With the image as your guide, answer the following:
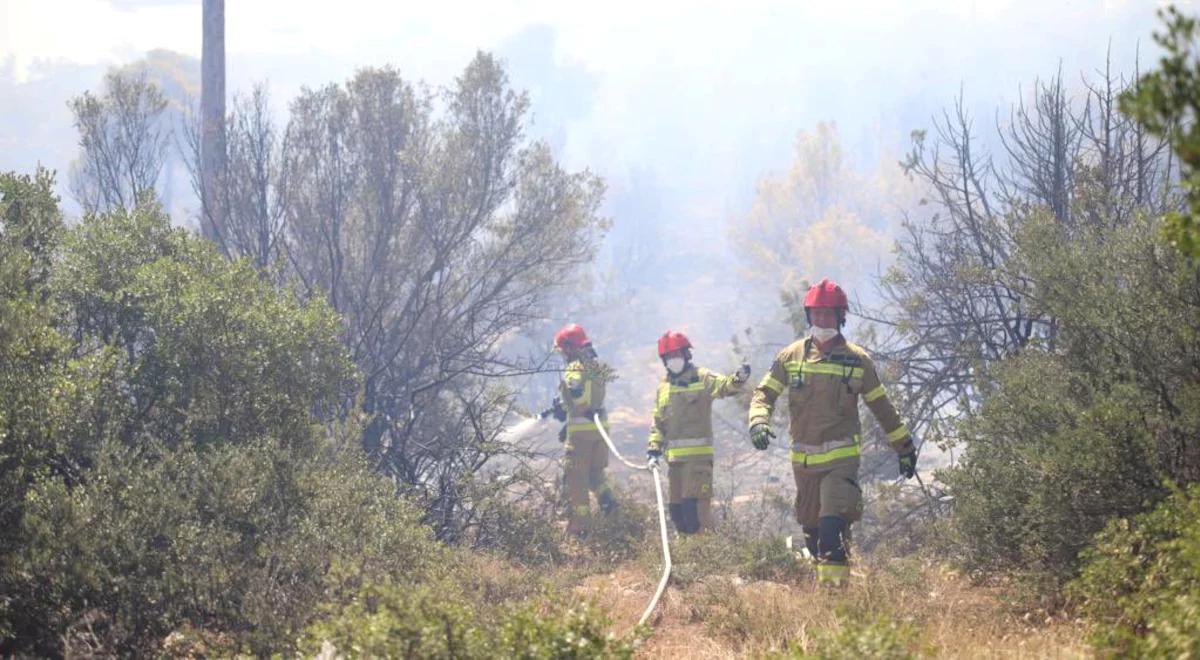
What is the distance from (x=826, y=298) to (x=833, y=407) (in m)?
0.64

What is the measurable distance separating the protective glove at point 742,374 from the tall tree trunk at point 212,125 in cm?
529

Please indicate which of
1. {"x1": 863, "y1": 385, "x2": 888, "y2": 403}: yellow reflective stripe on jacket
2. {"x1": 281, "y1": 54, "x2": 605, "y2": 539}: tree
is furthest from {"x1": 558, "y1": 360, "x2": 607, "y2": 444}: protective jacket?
{"x1": 863, "y1": 385, "x2": 888, "y2": 403}: yellow reflective stripe on jacket

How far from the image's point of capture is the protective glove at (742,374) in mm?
8280

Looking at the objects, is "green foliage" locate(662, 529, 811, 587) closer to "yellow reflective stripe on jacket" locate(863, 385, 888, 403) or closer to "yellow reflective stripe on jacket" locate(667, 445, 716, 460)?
"yellow reflective stripe on jacket" locate(863, 385, 888, 403)

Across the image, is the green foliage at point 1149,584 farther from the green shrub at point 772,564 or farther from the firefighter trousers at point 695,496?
the firefighter trousers at point 695,496

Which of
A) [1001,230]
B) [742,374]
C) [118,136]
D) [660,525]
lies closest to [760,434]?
[742,374]

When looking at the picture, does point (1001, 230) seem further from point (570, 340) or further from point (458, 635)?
point (458, 635)

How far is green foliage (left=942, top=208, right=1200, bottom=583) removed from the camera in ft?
16.1

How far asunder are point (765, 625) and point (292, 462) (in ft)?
7.96

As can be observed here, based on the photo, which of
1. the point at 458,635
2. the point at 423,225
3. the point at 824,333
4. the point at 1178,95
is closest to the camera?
the point at 1178,95

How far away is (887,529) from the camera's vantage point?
31.1 ft

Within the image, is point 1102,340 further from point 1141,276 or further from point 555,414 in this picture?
point 555,414

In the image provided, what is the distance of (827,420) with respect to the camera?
6.60 meters

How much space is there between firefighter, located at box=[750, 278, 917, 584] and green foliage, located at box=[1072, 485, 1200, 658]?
6.08ft
